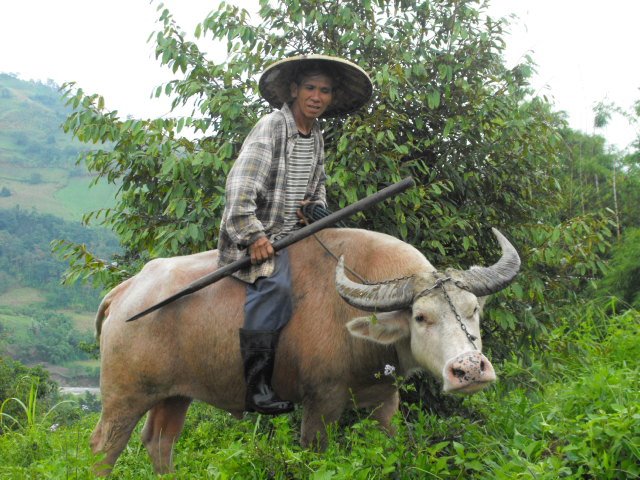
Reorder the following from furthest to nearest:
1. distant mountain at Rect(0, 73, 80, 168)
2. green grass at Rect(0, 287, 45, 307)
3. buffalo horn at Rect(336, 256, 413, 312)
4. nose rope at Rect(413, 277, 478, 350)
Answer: distant mountain at Rect(0, 73, 80, 168)
green grass at Rect(0, 287, 45, 307)
buffalo horn at Rect(336, 256, 413, 312)
nose rope at Rect(413, 277, 478, 350)

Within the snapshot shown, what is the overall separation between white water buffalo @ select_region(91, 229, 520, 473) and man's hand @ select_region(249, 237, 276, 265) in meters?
0.29

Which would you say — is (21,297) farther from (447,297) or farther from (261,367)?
(447,297)

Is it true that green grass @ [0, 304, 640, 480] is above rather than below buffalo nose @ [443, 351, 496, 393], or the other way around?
below

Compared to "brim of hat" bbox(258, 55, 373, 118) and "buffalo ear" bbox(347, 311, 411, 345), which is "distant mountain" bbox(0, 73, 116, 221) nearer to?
"brim of hat" bbox(258, 55, 373, 118)

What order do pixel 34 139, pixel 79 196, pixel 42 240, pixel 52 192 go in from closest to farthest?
pixel 42 240, pixel 52 192, pixel 79 196, pixel 34 139

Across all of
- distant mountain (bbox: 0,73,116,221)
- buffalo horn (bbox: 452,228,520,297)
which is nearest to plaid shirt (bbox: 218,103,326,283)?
buffalo horn (bbox: 452,228,520,297)

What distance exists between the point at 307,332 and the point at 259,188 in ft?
3.00

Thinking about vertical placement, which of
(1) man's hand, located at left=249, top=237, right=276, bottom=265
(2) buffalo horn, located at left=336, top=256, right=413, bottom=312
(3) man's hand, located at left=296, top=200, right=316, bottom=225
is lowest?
(2) buffalo horn, located at left=336, top=256, right=413, bottom=312

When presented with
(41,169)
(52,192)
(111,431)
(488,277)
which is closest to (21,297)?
(52,192)

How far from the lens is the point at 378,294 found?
3656 mm

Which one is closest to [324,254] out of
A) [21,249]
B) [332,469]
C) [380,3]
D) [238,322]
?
[238,322]

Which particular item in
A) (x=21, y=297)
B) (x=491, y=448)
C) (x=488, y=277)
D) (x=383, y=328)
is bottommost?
(x=21, y=297)

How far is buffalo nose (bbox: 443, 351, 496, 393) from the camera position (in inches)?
123

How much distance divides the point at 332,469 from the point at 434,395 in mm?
2318
